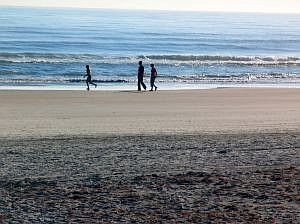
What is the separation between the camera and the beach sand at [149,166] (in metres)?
5.84

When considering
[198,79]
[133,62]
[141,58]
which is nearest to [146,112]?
[198,79]

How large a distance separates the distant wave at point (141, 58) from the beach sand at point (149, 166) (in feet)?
90.8

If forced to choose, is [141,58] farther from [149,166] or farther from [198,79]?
[149,166]

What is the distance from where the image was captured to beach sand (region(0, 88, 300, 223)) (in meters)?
5.84

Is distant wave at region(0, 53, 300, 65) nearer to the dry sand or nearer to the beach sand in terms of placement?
the dry sand

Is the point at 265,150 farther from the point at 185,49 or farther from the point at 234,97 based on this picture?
the point at 185,49

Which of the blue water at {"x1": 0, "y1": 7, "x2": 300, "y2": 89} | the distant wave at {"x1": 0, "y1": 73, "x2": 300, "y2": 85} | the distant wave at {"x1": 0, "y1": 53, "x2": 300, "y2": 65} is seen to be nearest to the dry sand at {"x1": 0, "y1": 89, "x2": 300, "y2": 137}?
the blue water at {"x1": 0, "y1": 7, "x2": 300, "y2": 89}

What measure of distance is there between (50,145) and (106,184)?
12.5ft

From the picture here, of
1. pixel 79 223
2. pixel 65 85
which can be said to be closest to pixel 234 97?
pixel 65 85

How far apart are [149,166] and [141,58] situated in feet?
138

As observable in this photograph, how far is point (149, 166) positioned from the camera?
830cm

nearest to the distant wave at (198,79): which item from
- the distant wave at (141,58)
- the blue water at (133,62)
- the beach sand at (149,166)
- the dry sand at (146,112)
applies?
the blue water at (133,62)

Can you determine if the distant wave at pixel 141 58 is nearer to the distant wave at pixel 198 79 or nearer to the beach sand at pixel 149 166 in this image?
the distant wave at pixel 198 79

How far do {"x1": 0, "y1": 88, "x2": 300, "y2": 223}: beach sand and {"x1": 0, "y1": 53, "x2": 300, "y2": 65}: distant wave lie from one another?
90.8 ft
